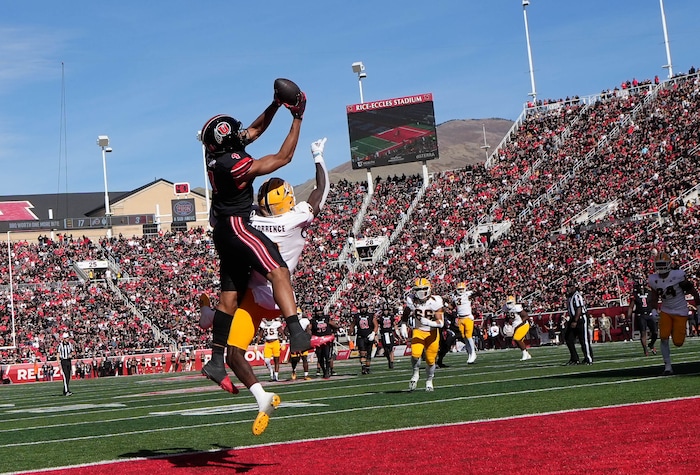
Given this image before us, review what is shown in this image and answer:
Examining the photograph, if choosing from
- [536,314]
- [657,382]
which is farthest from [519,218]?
[657,382]

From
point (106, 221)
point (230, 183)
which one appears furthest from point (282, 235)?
point (106, 221)

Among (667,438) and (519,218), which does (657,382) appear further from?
(519,218)

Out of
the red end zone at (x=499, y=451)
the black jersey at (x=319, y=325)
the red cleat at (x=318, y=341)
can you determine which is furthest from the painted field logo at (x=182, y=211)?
the red cleat at (x=318, y=341)

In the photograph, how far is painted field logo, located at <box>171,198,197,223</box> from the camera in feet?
221

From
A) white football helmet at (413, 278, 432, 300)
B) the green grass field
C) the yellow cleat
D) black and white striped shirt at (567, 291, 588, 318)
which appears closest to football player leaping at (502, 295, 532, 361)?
black and white striped shirt at (567, 291, 588, 318)

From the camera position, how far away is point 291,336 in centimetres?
685

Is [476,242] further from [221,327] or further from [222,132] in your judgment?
[222,132]

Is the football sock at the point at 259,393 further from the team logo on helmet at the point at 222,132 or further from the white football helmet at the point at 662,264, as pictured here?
the white football helmet at the point at 662,264

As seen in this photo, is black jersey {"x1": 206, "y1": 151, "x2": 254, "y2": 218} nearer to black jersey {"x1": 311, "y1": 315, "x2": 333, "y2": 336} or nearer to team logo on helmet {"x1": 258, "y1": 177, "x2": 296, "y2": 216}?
team logo on helmet {"x1": 258, "y1": 177, "x2": 296, "y2": 216}

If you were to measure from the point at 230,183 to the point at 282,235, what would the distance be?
0.60m

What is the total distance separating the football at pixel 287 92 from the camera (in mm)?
7012

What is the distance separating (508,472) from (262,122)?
11.0 feet

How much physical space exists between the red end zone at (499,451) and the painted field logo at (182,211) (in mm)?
60267

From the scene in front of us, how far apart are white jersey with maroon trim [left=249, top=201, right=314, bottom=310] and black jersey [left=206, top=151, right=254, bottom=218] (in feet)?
0.66
